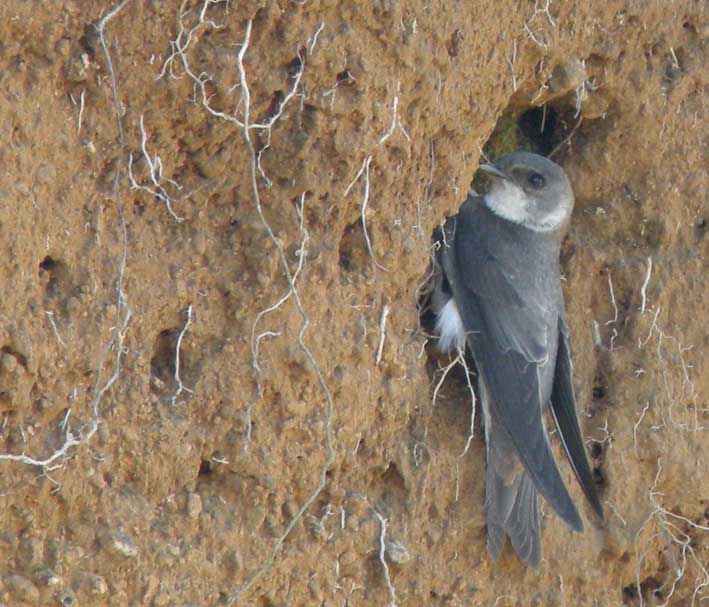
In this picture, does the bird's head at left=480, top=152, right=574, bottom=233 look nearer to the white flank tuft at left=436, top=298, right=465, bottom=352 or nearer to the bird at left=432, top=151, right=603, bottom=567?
the bird at left=432, top=151, right=603, bottom=567

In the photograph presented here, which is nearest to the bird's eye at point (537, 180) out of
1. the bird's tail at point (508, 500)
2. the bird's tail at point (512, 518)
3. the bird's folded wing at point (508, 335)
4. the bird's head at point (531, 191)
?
the bird's head at point (531, 191)

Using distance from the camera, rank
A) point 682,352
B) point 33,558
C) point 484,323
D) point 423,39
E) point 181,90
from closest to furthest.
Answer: point 33,558, point 181,90, point 423,39, point 484,323, point 682,352

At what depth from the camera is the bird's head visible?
4363mm

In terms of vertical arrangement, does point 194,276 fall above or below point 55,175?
below

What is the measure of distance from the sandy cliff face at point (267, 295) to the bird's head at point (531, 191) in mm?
178

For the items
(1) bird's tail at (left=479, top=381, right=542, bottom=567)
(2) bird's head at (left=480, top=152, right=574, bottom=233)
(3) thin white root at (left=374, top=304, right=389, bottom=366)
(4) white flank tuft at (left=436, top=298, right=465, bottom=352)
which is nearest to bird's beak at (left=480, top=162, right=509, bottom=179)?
(2) bird's head at (left=480, top=152, right=574, bottom=233)

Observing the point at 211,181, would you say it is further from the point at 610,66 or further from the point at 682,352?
the point at 682,352

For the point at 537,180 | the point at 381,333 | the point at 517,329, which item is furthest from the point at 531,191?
the point at 381,333

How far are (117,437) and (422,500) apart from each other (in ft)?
3.25

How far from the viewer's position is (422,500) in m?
3.82

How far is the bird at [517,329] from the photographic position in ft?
13.1

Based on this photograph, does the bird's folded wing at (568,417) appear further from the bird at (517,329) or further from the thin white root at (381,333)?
the thin white root at (381,333)

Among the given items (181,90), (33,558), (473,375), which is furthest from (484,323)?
(33,558)

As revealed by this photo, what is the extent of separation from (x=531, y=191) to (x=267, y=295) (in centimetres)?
130
